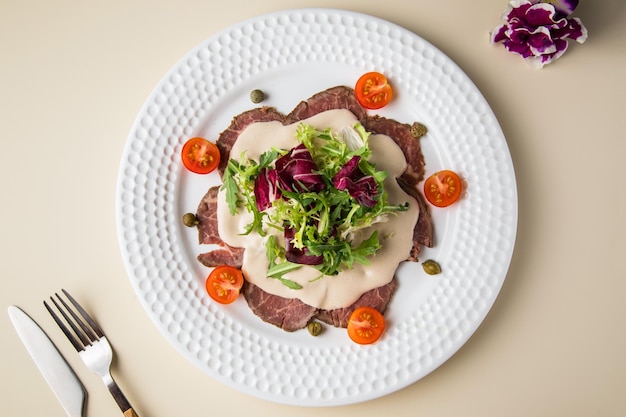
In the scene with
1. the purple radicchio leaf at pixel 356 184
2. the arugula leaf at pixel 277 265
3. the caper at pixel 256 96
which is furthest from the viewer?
the caper at pixel 256 96

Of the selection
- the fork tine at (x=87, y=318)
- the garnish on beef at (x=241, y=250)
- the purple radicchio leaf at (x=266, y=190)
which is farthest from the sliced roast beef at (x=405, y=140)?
the fork tine at (x=87, y=318)

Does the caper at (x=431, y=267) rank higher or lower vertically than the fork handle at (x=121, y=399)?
higher

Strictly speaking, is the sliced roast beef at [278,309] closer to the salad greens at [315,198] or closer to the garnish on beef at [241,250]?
the garnish on beef at [241,250]

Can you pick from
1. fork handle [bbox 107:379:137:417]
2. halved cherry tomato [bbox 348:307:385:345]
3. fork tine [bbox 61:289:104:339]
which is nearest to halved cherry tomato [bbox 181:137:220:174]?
fork tine [bbox 61:289:104:339]

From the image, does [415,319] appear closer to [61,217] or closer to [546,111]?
[546,111]

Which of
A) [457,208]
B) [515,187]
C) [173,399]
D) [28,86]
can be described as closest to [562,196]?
[515,187]

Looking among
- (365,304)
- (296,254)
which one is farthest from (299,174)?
(365,304)
